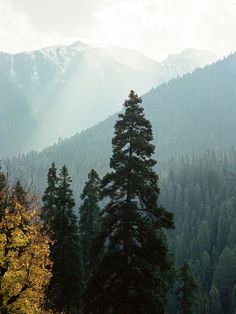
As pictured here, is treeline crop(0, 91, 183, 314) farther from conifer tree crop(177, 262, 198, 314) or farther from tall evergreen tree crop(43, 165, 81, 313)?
conifer tree crop(177, 262, 198, 314)

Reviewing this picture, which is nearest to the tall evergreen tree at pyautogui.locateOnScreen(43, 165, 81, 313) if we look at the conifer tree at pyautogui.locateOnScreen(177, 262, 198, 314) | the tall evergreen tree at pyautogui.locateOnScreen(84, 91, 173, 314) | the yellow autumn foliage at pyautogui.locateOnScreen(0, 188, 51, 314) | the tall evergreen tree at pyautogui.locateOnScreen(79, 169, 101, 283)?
the tall evergreen tree at pyautogui.locateOnScreen(79, 169, 101, 283)

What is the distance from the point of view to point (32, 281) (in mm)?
23656

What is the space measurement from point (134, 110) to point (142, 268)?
8340 mm

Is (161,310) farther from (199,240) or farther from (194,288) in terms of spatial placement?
(199,240)

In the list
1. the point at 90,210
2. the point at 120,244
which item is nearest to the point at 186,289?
the point at 90,210

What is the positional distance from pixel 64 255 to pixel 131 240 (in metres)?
21.0

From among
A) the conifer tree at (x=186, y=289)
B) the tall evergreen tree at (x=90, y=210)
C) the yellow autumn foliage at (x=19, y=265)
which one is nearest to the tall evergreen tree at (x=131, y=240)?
the yellow autumn foliage at (x=19, y=265)

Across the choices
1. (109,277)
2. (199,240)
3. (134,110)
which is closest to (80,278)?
(109,277)

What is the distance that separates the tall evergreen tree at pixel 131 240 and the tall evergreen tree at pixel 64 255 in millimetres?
18963

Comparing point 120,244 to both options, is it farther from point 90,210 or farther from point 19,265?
point 90,210

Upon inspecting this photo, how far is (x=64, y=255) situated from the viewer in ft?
140

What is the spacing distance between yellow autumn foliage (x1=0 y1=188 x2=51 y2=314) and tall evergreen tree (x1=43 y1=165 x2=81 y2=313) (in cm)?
1718

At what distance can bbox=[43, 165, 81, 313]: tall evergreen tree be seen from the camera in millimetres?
41875

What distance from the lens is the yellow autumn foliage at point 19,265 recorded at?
2280 cm
